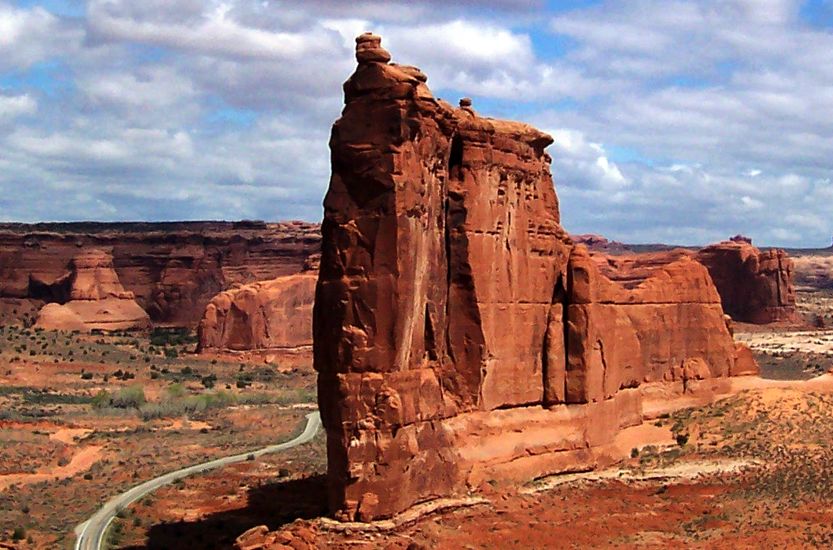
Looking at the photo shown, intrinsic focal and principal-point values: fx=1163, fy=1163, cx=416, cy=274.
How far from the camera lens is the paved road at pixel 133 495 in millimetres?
31500

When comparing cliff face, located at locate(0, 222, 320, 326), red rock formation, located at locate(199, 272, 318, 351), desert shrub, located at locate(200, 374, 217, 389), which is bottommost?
desert shrub, located at locate(200, 374, 217, 389)

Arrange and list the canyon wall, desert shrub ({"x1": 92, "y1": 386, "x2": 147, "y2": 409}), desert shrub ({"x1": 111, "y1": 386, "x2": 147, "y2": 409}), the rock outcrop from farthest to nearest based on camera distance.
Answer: the canyon wall < the rock outcrop < desert shrub ({"x1": 111, "y1": 386, "x2": 147, "y2": 409}) < desert shrub ({"x1": 92, "y1": 386, "x2": 147, "y2": 409})

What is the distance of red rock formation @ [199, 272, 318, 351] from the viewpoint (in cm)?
7762

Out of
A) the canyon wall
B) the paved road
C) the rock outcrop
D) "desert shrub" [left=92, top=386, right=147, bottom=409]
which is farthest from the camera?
the canyon wall

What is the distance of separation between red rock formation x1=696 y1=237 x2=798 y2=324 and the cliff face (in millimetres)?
36248

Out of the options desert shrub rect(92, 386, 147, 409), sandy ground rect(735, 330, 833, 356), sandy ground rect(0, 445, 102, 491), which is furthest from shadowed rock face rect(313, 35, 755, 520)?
sandy ground rect(735, 330, 833, 356)

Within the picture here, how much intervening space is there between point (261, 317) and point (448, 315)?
50.3 meters

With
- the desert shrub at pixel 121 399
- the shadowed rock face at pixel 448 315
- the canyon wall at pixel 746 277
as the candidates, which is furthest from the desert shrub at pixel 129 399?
the canyon wall at pixel 746 277

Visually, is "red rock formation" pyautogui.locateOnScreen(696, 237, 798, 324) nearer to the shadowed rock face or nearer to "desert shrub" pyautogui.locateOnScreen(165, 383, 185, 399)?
"desert shrub" pyautogui.locateOnScreen(165, 383, 185, 399)

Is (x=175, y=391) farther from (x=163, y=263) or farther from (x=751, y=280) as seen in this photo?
(x=751, y=280)

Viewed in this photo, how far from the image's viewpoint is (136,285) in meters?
108

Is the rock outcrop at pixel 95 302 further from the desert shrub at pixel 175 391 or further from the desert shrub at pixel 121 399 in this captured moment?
the desert shrub at pixel 121 399

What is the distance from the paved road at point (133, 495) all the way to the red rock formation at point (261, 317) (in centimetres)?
2482

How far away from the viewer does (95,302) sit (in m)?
102
